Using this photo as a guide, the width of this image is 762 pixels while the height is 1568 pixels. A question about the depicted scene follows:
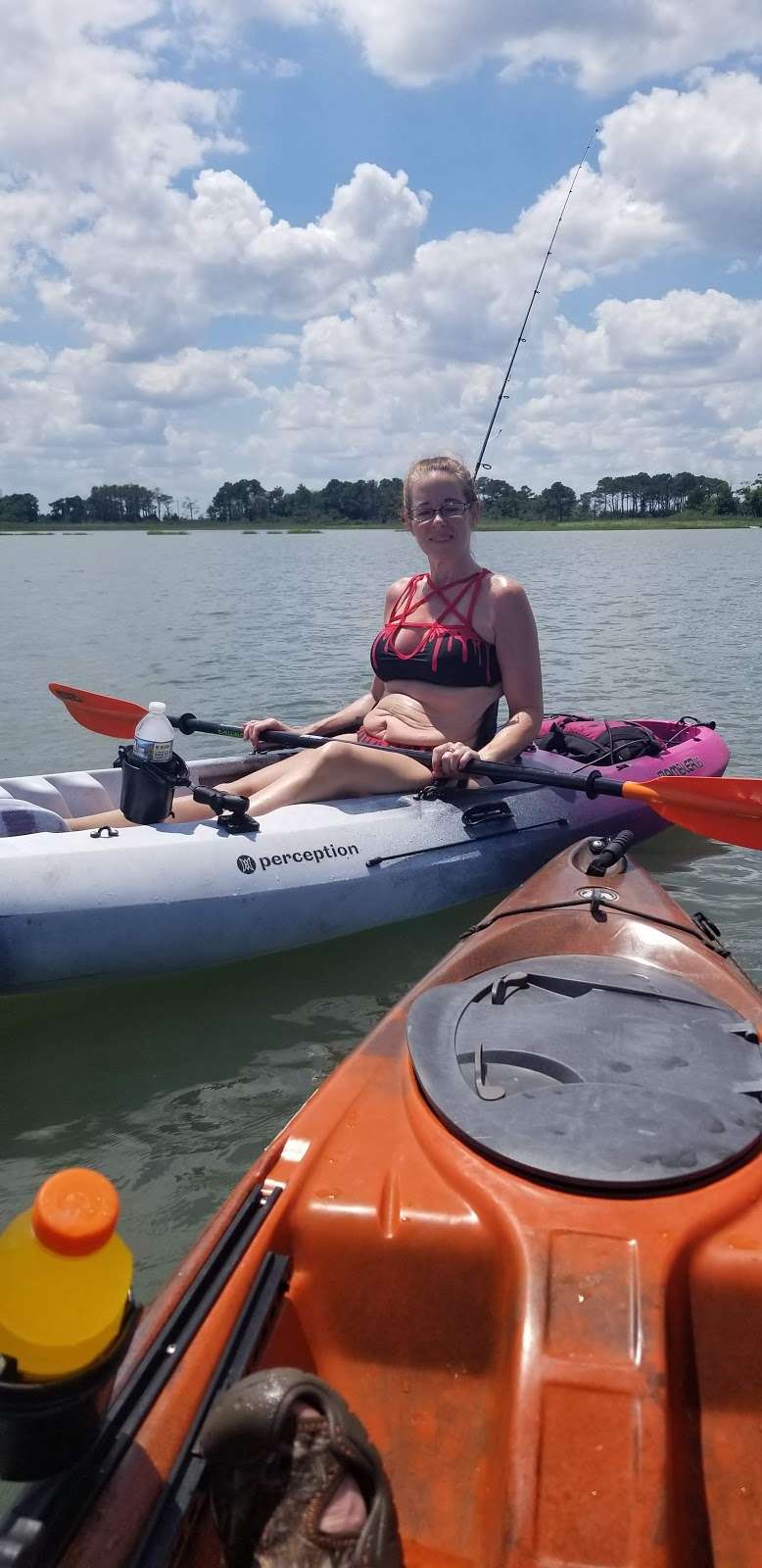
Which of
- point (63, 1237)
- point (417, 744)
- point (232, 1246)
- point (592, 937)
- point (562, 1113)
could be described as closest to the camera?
point (63, 1237)

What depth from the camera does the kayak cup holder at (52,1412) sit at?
46.2 inches

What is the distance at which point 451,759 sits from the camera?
167 inches

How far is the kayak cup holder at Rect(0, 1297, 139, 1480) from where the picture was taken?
3.85 feet

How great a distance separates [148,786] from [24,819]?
1.61ft

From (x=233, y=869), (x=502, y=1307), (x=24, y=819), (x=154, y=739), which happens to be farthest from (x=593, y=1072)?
(x=24, y=819)

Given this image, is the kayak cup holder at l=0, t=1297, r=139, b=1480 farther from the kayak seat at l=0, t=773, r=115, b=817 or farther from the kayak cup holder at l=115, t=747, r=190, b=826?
the kayak seat at l=0, t=773, r=115, b=817

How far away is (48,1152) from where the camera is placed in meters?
3.06

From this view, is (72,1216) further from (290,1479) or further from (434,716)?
(434,716)

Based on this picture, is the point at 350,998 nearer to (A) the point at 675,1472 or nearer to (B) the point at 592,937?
(B) the point at 592,937

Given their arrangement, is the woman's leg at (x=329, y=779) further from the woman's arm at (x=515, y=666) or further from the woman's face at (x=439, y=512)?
the woman's face at (x=439, y=512)

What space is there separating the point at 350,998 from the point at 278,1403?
2.87 m

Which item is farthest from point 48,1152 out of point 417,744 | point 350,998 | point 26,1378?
point 417,744

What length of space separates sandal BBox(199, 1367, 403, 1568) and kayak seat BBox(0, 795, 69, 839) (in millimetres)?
2906

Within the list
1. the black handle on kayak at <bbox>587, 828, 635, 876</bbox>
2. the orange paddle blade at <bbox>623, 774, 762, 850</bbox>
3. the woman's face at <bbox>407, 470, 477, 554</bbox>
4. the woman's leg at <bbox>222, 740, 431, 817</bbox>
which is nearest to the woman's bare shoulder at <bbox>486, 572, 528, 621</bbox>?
the woman's face at <bbox>407, 470, 477, 554</bbox>
